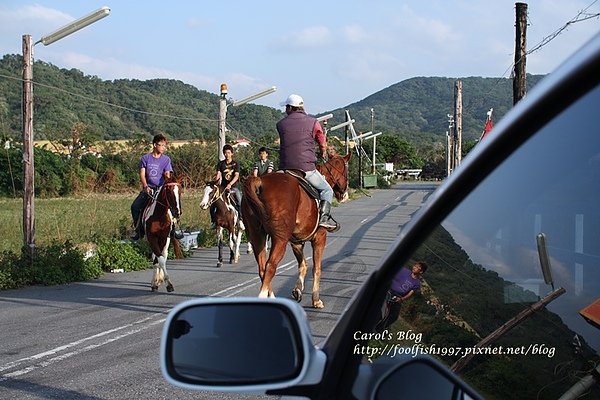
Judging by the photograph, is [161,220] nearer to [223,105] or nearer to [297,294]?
[297,294]

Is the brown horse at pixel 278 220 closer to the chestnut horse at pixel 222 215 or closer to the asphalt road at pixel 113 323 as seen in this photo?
the asphalt road at pixel 113 323

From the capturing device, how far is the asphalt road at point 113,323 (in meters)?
6.99

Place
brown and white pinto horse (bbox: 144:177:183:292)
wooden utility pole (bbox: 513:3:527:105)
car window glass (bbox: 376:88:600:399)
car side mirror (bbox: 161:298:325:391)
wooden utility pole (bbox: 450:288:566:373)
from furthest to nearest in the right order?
wooden utility pole (bbox: 513:3:527:105)
brown and white pinto horse (bbox: 144:177:183:292)
car side mirror (bbox: 161:298:325:391)
wooden utility pole (bbox: 450:288:566:373)
car window glass (bbox: 376:88:600:399)

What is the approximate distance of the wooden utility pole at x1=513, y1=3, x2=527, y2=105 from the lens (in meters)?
15.7

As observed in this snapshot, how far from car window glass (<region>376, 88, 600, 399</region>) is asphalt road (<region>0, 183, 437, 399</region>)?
4.76 m

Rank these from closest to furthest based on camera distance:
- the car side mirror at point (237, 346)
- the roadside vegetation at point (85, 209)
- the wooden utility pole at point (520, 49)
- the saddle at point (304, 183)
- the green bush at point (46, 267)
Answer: the car side mirror at point (237, 346) < the saddle at point (304, 183) < the green bush at point (46, 267) < the roadside vegetation at point (85, 209) < the wooden utility pole at point (520, 49)

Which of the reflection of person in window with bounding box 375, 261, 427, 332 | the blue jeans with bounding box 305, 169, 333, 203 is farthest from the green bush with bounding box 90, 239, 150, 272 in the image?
the reflection of person in window with bounding box 375, 261, 427, 332

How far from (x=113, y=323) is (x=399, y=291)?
855 centimetres

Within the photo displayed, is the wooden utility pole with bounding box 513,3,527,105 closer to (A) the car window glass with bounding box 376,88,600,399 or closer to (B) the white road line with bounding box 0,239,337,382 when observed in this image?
(B) the white road line with bounding box 0,239,337,382

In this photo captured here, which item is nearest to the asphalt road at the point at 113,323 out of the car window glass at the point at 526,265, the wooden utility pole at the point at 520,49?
the wooden utility pole at the point at 520,49

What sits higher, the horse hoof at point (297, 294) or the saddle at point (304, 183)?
the saddle at point (304, 183)

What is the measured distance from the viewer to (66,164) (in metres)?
55.0

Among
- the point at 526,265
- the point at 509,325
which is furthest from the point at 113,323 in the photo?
the point at 526,265

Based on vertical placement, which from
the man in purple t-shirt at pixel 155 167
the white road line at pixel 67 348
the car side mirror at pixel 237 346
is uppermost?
the man in purple t-shirt at pixel 155 167
